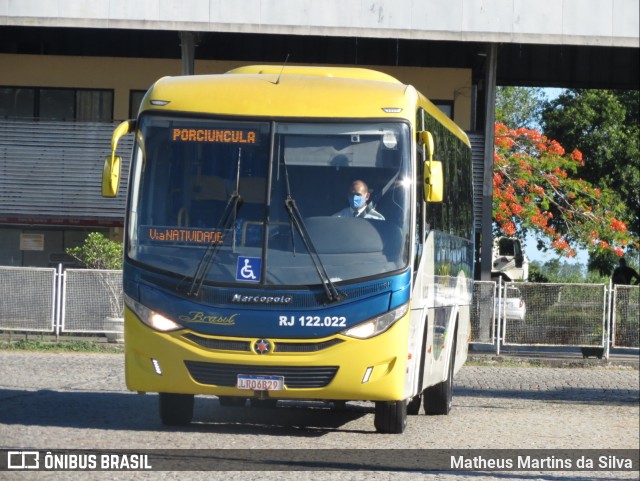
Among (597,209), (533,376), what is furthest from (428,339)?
(597,209)

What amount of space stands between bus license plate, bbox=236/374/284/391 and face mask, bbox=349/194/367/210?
1631 mm

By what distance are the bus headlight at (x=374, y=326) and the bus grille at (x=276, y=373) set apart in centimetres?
34

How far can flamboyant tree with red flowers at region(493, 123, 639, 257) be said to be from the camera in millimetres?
38844

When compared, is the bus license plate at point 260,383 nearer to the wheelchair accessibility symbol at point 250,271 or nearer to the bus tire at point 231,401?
the wheelchair accessibility symbol at point 250,271

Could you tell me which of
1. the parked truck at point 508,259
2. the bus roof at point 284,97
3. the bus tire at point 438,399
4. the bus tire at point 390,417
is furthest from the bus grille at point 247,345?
the parked truck at point 508,259

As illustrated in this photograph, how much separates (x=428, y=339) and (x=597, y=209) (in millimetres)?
29491

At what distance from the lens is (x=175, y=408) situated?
12.4m

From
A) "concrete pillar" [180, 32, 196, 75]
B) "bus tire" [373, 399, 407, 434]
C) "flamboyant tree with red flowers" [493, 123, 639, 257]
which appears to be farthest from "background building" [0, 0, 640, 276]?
"bus tire" [373, 399, 407, 434]

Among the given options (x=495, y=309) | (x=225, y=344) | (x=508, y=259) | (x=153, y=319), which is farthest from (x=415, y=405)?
(x=508, y=259)

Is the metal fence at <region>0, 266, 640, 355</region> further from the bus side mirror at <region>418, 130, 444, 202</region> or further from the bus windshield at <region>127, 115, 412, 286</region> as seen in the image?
the bus side mirror at <region>418, 130, 444, 202</region>

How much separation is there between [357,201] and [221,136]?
1.37 metres

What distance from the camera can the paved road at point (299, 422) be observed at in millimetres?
10922

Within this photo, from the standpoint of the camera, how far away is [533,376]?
22109 millimetres

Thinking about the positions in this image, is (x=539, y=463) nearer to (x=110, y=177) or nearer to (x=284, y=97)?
(x=284, y=97)
